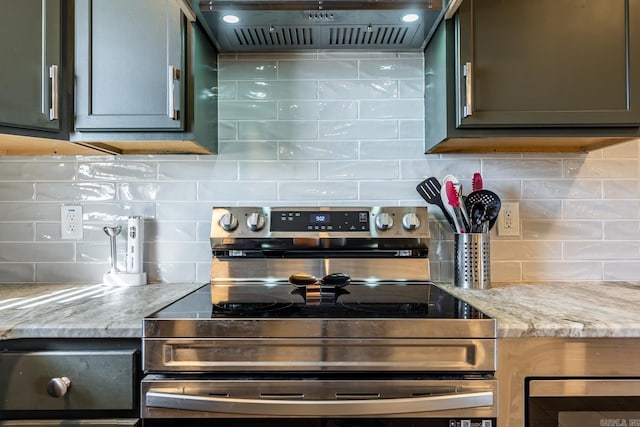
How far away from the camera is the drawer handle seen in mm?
890

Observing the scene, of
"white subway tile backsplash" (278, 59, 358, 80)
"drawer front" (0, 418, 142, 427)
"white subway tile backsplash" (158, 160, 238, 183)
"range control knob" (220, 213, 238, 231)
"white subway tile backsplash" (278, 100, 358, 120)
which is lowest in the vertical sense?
"drawer front" (0, 418, 142, 427)

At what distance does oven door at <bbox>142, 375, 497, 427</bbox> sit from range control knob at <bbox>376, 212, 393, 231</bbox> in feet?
2.00

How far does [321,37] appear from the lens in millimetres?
1420

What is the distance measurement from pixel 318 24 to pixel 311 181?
0.55 m

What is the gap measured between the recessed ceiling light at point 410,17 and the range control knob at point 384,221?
650mm

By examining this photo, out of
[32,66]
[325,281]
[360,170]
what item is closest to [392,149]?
[360,170]

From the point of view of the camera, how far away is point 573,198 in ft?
5.02

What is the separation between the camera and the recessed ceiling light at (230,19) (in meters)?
1.25

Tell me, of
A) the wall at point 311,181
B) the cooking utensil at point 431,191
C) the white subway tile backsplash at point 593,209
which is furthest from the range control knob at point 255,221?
the white subway tile backsplash at point 593,209

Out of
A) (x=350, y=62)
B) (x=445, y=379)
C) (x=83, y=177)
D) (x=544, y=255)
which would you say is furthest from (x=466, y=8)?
(x=83, y=177)

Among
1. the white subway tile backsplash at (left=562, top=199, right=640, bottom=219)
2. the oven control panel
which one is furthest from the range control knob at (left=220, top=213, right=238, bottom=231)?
the white subway tile backsplash at (left=562, top=199, right=640, bottom=219)

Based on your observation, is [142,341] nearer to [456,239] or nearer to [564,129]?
[456,239]

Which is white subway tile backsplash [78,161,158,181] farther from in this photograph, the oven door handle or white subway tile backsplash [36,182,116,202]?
the oven door handle

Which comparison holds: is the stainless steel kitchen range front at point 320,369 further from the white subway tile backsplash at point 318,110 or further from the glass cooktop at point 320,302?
the white subway tile backsplash at point 318,110
